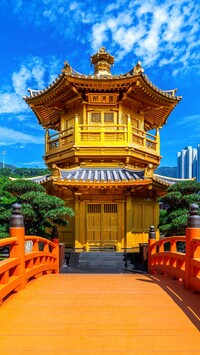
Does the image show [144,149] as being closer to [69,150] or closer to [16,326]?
[69,150]

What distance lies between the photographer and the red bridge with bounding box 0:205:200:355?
2.82 metres

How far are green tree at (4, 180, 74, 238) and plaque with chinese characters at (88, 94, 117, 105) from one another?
5871mm

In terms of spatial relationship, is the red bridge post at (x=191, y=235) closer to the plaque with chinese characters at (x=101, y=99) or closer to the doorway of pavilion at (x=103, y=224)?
the doorway of pavilion at (x=103, y=224)

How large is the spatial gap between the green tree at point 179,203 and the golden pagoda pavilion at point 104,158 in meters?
1.34

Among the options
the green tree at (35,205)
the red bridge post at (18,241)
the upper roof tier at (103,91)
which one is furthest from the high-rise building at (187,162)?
the red bridge post at (18,241)

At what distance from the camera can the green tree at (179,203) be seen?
940 centimetres

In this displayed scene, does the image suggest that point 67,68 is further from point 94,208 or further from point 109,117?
point 94,208

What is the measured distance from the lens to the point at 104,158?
13430 millimetres

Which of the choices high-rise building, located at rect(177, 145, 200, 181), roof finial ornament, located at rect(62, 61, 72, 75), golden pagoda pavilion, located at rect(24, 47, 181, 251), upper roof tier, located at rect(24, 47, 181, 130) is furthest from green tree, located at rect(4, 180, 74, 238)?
high-rise building, located at rect(177, 145, 200, 181)

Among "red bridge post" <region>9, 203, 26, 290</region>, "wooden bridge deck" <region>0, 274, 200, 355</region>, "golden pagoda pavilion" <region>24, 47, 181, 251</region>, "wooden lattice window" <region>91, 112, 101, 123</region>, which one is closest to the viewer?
"wooden bridge deck" <region>0, 274, 200, 355</region>

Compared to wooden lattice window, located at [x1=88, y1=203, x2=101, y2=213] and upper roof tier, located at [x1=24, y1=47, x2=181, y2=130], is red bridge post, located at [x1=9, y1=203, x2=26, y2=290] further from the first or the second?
upper roof tier, located at [x1=24, y1=47, x2=181, y2=130]

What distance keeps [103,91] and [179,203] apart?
679 centimetres

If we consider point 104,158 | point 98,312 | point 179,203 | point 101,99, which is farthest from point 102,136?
point 98,312

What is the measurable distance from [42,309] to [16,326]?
0.66m
